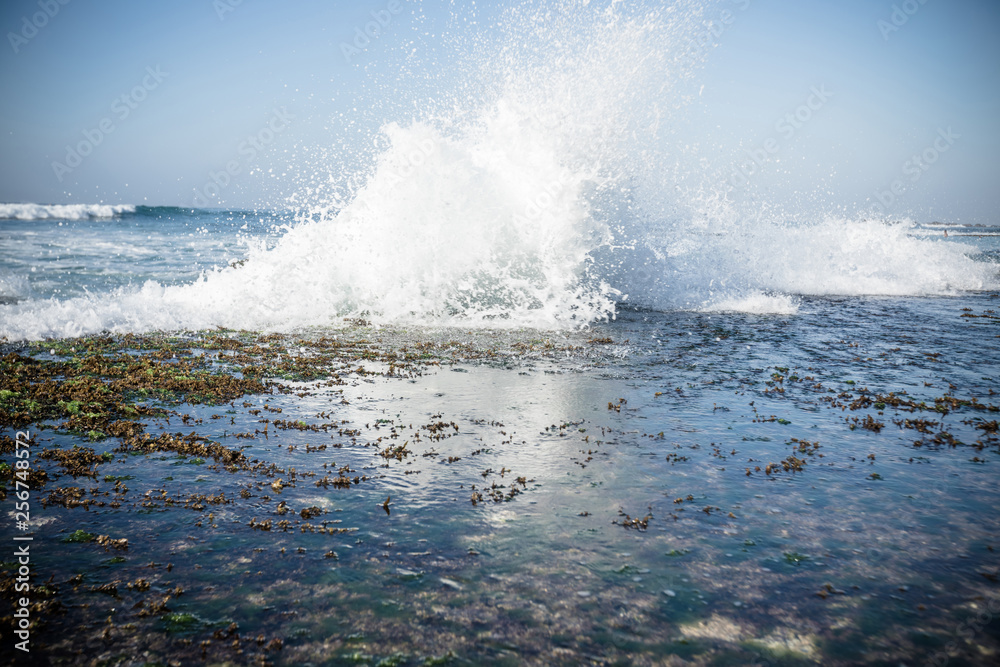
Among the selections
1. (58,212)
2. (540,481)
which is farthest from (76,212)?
(540,481)

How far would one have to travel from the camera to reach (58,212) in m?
48.2

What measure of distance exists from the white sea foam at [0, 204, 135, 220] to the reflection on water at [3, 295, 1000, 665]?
2146 inches

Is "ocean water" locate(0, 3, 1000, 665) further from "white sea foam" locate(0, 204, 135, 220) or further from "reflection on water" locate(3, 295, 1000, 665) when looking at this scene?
"white sea foam" locate(0, 204, 135, 220)

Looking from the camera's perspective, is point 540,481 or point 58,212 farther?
point 58,212

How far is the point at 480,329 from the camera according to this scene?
41.2 ft

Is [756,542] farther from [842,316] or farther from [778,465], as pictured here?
[842,316]

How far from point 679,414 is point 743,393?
1628 mm

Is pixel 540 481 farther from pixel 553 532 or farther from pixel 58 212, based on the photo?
pixel 58 212

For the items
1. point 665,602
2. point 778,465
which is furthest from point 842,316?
point 665,602

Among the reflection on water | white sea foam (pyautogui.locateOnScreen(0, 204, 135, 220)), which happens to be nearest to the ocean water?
the reflection on water

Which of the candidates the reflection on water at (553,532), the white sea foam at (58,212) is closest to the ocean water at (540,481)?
the reflection on water at (553,532)

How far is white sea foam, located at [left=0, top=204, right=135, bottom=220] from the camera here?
151 ft

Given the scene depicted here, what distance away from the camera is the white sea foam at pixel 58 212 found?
151 feet

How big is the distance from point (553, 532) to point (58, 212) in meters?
60.5
